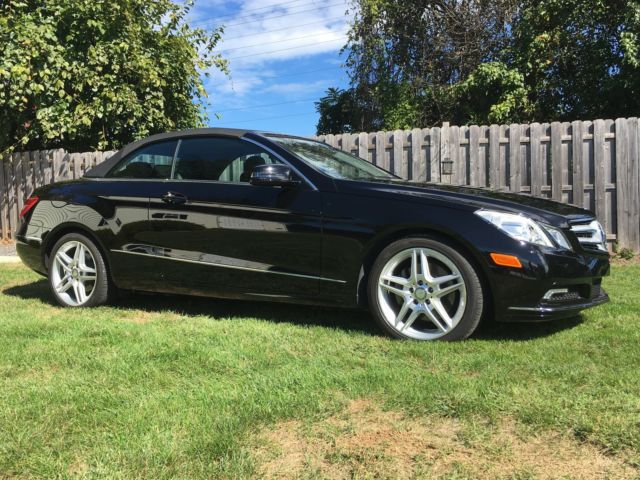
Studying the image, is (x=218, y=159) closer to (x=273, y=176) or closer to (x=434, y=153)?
(x=273, y=176)

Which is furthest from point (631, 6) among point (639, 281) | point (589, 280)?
point (589, 280)

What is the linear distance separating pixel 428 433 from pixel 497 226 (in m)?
1.64

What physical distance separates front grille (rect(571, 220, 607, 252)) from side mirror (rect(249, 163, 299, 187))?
6.53 feet

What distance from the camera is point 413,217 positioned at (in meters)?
3.82

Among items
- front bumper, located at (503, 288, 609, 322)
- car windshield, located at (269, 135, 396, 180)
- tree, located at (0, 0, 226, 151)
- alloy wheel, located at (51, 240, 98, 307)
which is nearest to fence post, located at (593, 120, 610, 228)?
car windshield, located at (269, 135, 396, 180)

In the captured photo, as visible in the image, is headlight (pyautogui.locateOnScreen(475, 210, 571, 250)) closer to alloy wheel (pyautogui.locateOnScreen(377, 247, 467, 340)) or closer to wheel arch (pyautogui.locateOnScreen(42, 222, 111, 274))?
alloy wheel (pyautogui.locateOnScreen(377, 247, 467, 340))

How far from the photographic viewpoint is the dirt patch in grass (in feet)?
7.08

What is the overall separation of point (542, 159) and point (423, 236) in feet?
15.5

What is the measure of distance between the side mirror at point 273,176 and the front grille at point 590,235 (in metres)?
1.99

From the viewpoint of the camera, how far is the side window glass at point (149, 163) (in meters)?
4.88

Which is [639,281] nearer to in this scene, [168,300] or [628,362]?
[628,362]

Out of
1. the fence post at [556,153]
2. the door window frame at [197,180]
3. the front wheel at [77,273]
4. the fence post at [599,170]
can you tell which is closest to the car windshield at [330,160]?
the door window frame at [197,180]

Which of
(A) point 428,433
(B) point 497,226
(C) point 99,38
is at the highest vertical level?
(C) point 99,38

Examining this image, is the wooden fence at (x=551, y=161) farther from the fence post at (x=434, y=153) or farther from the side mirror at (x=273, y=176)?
the side mirror at (x=273, y=176)
